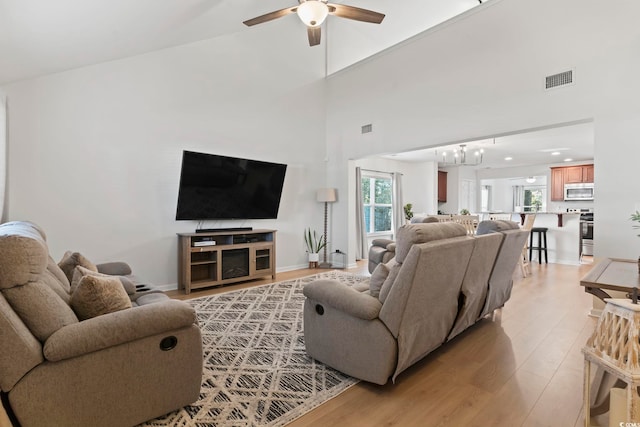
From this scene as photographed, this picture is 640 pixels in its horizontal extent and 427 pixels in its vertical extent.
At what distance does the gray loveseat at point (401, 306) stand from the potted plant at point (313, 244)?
3.54m

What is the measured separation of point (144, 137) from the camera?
164 inches

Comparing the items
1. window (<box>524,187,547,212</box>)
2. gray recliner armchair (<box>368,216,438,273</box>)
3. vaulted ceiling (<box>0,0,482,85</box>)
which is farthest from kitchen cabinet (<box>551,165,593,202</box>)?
gray recliner armchair (<box>368,216,438,273</box>)

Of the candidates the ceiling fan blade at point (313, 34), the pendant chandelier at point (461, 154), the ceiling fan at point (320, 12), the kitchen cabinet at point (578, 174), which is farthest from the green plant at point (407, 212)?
the ceiling fan at point (320, 12)

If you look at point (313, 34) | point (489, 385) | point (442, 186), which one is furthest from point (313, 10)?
point (442, 186)

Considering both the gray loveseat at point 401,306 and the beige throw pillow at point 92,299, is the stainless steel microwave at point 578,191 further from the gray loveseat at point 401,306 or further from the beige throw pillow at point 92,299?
the beige throw pillow at point 92,299

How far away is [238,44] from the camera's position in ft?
16.6

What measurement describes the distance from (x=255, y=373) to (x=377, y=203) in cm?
618

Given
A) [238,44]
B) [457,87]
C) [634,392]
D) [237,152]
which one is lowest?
[634,392]

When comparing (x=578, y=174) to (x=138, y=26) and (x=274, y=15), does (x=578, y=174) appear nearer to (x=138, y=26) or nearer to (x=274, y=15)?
(x=274, y=15)

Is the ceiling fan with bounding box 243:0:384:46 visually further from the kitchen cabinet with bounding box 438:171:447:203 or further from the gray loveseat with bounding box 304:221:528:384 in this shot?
the kitchen cabinet with bounding box 438:171:447:203

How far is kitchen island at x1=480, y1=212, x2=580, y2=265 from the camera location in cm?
640

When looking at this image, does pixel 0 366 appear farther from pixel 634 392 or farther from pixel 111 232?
pixel 111 232

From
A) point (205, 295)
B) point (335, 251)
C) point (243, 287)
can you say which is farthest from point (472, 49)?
point (205, 295)

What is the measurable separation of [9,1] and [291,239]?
454cm
